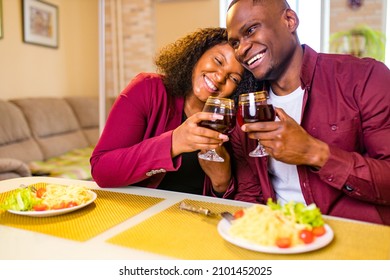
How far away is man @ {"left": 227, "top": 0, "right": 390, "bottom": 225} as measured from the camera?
4.33 ft

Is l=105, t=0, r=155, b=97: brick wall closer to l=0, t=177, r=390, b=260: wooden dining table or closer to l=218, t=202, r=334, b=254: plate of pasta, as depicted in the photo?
l=0, t=177, r=390, b=260: wooden dining table

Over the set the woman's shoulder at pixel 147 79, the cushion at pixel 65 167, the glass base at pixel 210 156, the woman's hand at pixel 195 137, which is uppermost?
the woman's shoulder at pixel 147 79

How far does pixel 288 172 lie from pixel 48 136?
353 cm

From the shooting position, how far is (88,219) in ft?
4.04

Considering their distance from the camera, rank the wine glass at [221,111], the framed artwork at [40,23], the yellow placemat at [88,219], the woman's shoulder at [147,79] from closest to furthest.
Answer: the yellow placemat at [88,219]
the wine glass at [221,111]
the woman's shoulder at [147,79]
the framed artwork at [40,23]

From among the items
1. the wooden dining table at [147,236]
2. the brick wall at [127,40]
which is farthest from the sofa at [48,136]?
the wooden dining table at [147,236]

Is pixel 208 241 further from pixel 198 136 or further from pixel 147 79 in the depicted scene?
pixel 147 79

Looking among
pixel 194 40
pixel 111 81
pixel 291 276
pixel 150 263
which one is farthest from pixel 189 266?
pixel 111 81

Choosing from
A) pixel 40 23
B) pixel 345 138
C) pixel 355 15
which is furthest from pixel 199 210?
pixel 40 23

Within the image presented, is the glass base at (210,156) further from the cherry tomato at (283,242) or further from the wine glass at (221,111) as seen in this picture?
the cherry tomato at (283,242)

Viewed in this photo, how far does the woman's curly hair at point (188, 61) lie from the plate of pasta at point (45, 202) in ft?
2.46

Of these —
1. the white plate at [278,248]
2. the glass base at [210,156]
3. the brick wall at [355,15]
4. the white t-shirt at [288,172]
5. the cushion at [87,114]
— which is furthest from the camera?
the cushion at [87,114]

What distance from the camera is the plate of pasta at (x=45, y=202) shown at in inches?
48.2

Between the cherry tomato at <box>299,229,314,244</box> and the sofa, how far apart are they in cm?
279
